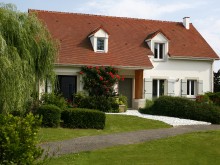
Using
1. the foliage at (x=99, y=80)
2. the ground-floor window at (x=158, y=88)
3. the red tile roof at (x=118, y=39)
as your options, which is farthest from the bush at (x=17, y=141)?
the ground-floor window at (x=158, y=88)

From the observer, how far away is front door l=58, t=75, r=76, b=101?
88.5ft

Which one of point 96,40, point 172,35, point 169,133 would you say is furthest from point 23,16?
point 172,35

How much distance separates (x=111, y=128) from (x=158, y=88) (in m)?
12.4

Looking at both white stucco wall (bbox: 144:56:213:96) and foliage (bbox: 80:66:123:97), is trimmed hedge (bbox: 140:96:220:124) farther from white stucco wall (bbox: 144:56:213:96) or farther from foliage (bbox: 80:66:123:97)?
white stucco wall (bbox: 144:56:213:96)

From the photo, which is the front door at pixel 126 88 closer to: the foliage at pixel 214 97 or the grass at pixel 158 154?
the foliage at pixel 214 97

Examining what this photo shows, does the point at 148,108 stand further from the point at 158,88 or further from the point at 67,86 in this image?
the point at 67,86

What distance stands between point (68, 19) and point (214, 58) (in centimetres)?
1153

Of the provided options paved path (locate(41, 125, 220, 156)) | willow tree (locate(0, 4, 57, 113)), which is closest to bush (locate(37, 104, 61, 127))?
willow tree (locate(0, 4, 57, 113))

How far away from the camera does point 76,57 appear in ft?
88.3

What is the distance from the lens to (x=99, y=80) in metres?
26.2

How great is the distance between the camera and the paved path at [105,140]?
13.2m

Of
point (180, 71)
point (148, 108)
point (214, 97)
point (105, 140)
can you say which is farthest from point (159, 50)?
point (105, 140)

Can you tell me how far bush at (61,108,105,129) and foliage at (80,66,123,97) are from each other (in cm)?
808

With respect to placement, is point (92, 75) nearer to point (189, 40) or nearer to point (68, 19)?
point (68, 19)
